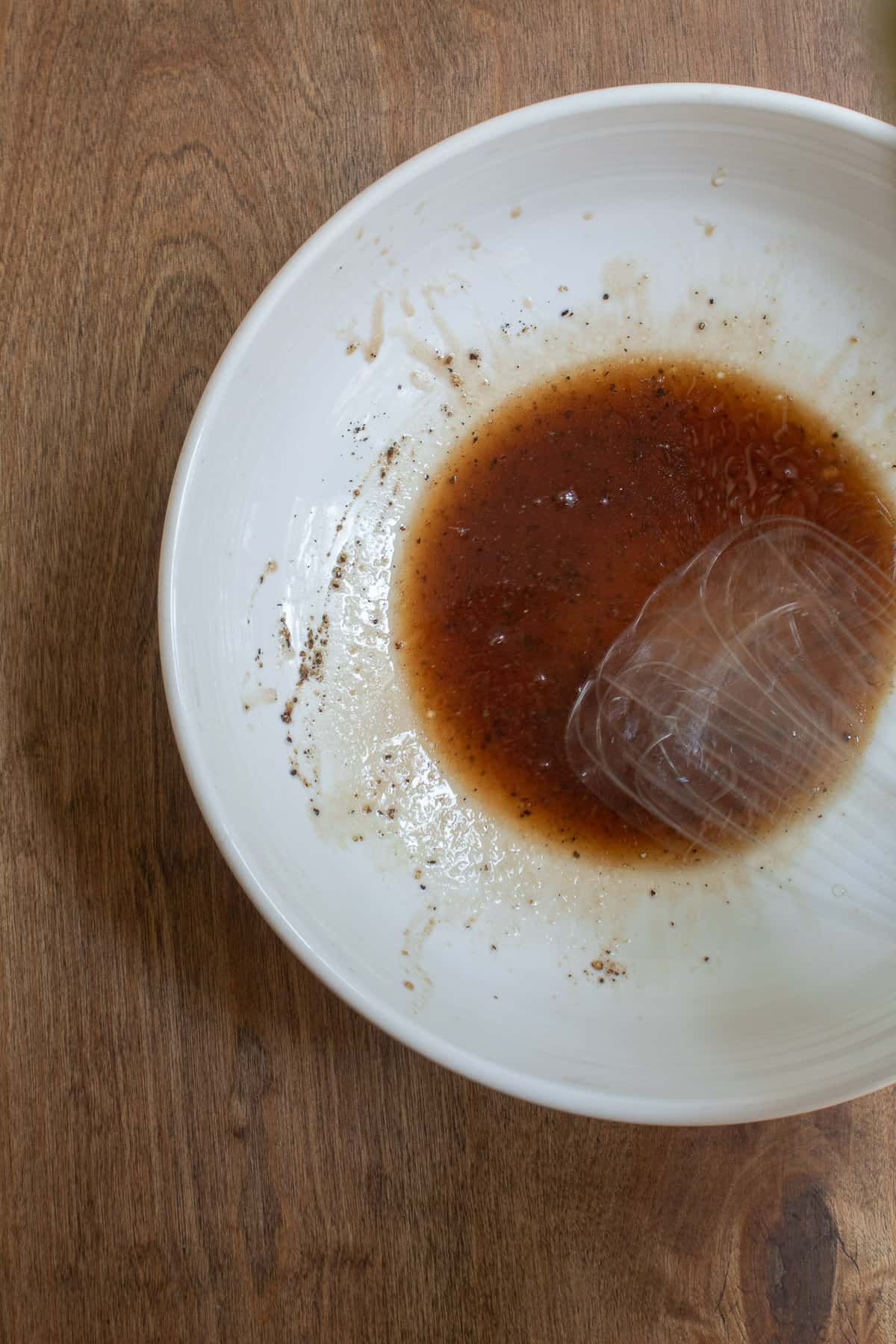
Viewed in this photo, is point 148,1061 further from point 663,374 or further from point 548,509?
point 663,374

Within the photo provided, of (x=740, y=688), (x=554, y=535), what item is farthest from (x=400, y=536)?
(x=740, y=688)

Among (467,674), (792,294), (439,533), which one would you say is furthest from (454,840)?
(792,294)

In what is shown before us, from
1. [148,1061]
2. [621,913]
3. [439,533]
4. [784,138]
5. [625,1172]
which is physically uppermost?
[784,138]

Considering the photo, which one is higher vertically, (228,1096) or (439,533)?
(439,533)

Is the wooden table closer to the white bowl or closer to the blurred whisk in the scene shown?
the white bowl

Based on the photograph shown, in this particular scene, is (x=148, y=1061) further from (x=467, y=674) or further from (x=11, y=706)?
(x=467, y=674)

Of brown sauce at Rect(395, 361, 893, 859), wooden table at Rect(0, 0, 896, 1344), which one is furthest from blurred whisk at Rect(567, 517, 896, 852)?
wooden table at Rect(0, 0, 896, 1344)

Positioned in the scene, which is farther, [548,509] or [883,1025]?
[548,509]
